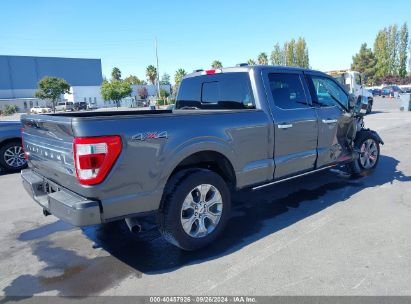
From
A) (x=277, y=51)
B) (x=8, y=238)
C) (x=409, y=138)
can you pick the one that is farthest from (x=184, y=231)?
(x=277, y=51)

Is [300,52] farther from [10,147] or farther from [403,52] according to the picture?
[10,147]

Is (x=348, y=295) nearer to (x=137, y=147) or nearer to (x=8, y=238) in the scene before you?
(x=137, y=147)

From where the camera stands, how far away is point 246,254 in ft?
11.8

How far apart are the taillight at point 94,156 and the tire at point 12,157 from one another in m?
6.28

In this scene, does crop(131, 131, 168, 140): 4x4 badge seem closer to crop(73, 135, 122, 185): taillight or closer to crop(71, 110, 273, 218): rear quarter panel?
crop(71, 110, 273, 218): rear quarter panel

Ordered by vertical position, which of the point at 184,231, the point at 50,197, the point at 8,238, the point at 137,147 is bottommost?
the point at 8,238

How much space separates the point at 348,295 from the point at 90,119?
2.59 m

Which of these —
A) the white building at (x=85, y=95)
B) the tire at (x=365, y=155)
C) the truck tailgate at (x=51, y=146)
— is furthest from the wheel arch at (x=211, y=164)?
the white building at (x=85, y=95)

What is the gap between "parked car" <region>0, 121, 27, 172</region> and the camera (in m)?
8.07

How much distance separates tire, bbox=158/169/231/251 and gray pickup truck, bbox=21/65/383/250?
0.04ft

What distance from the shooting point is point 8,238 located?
4.33 metres

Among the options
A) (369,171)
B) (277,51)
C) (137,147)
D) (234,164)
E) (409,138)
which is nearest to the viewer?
(137,147)

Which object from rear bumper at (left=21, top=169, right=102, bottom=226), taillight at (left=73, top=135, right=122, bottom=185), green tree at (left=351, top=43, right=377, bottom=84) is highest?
green tree at (left=351, top=43, right=377, bottom=84)

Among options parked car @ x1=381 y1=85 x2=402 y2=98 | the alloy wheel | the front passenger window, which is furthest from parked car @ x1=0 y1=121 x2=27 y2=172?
parked car @ x1=381 y1=85 x2=402 y2=98
